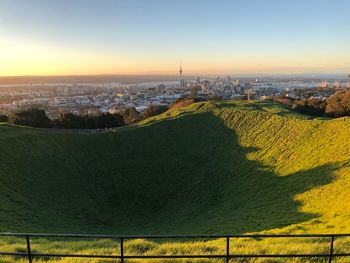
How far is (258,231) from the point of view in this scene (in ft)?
55.9

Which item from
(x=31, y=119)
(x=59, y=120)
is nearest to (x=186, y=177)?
(x=59, y=120)

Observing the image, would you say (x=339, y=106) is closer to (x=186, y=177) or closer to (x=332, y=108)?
(x=332, y=108)

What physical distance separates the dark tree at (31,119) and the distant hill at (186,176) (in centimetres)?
1485

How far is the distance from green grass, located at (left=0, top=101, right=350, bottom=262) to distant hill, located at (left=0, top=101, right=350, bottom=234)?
4.2 inches

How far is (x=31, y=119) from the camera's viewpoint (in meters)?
53.8

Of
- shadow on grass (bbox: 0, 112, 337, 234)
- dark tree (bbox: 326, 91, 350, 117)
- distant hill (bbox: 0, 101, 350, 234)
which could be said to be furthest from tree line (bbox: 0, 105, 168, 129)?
dark tree (bbox: 326, 91, 350, 117)

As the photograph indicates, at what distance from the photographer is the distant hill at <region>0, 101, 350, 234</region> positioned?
2056 cm

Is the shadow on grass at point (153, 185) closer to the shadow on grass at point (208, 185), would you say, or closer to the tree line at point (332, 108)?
the shadow on grass at point (208, 185)

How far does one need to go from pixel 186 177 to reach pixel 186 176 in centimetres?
20

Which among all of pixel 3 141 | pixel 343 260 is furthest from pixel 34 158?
pixel 343 260

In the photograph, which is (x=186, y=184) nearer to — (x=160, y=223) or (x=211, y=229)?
(x=160, y=223)

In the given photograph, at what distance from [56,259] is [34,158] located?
25.3 metres

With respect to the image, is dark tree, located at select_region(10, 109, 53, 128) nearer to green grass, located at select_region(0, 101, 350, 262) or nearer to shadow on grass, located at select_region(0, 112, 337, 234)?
green grass, located at select_region(0, 101, 350, 262)

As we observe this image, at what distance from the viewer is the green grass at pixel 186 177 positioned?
66.1 ft
